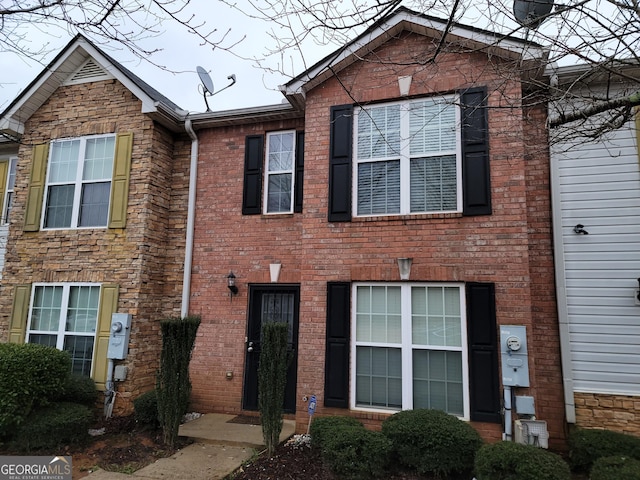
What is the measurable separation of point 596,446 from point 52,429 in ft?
22.5

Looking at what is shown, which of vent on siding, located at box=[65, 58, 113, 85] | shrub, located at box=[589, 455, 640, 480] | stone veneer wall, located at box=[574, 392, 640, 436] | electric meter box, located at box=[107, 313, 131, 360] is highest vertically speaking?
vent on siding, located at box=[65, 58, 113, 85]

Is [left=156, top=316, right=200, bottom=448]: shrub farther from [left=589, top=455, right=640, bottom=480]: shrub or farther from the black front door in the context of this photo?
[left=589, top=455, right=640, bottom=480]: shrub

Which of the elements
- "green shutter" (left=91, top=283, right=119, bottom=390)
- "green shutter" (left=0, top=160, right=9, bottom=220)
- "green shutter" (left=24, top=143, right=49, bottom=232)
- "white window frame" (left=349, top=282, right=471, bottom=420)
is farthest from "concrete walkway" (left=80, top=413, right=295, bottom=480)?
"green shutter" (left=0, top=160, right=9, bottom=220)

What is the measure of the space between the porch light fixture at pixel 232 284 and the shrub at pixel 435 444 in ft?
11.8

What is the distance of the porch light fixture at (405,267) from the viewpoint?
235 inches

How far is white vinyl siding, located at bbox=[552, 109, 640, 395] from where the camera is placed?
18.5 ft

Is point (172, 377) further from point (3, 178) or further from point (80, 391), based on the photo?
point (3, 178)

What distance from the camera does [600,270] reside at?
583 centimetres

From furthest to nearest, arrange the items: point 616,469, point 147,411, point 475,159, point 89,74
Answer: point 89,74 → point 147,411 → point 475,159 → point 616,469

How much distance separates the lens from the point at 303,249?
657cm

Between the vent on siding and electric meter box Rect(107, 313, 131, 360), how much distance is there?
15.3ft

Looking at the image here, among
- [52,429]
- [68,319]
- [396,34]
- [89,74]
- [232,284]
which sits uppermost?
[89,74]

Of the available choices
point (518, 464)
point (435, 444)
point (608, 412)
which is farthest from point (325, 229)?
point (608, 412)

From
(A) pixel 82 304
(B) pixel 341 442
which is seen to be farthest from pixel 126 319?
(B) pixel 341 442
